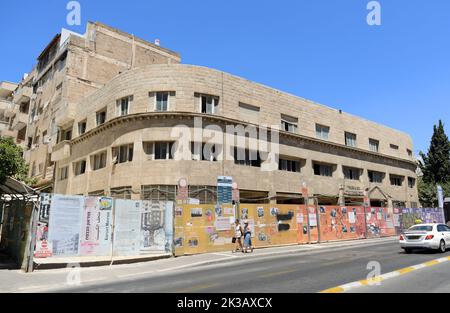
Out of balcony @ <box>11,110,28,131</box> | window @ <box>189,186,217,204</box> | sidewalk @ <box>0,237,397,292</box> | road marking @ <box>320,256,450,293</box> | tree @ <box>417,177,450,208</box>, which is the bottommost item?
sidewalk @ <box>0,237,397,292</box>

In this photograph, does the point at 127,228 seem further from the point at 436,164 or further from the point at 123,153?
the point at 436,164

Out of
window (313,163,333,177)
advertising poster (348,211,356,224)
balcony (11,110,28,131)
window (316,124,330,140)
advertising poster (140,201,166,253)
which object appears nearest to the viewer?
advertising poster (140,201,166,253)

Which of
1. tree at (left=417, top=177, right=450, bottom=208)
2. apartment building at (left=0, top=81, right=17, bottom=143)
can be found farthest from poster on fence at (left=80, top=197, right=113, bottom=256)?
tree at (left=417, top=177, right=450, bottom=208)

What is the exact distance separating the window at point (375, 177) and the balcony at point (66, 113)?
32.7m

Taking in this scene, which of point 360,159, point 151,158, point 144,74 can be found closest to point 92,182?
point 151,158

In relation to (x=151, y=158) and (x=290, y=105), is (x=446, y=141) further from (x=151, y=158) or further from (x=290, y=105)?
(x=151, y=158)

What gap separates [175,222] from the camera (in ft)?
58.6

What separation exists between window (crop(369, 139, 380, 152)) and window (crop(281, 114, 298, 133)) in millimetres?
13399

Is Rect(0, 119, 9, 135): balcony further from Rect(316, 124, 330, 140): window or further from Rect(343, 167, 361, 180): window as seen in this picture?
Rect(343, 167, 361, 180): window

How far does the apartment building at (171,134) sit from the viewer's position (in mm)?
26094

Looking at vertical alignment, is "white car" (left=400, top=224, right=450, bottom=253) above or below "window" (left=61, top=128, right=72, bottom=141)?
below

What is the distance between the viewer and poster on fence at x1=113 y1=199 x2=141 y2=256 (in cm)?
1591

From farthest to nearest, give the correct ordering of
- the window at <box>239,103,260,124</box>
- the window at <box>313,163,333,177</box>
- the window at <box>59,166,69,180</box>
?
the window at <box>313,163,333,177</box> → the window at <box>59,166,69,180</box> → the window at <box>239,103,260,124</box>

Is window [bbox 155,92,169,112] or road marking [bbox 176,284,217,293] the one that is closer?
road marking [bbox 176,284,217,293]
